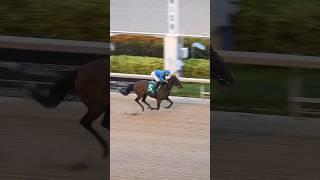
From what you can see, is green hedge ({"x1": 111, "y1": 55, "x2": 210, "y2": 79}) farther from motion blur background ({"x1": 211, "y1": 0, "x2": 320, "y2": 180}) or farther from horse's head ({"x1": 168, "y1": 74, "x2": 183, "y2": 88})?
motion blur background ({"x1": 211, "y1": 0, "x2": 320, "y2": 180})

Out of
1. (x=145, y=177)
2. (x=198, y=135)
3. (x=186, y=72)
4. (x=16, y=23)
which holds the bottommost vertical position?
(x=145, y=177)

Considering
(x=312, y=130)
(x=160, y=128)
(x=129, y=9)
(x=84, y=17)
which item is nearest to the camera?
(x=129, y=9)

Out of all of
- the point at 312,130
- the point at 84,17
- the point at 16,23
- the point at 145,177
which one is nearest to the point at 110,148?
the point at 145,177

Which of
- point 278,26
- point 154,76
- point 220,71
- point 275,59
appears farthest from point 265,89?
point 154,76

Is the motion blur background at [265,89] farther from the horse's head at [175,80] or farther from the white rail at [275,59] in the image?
the horse's head at [175,80]

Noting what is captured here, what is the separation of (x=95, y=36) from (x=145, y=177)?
980 millimetres

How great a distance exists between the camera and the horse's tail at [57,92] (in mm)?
4215

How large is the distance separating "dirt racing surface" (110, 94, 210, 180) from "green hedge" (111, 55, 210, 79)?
0.17 m

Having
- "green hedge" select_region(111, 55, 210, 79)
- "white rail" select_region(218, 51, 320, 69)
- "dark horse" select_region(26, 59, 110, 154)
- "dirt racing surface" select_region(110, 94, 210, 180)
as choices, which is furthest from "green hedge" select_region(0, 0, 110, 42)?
"white rail" select_region(218, 51, 320, 69)

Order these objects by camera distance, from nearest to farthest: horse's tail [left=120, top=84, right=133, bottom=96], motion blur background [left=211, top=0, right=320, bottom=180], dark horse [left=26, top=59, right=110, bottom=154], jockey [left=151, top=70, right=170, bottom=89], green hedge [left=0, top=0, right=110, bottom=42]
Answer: jockey [left=151, top=70, right=170, bottom=89] < horse's tail [left=120, top=84, right=133, bottom=96] < dark horse [left=26, top=59, right=110, bottom=154] < green hedge [left=0, top=0, right=110, bottom=42] < motion blur background [left=211, top=0, right=320, bottom=180]

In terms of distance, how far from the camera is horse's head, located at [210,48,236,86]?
150 inches

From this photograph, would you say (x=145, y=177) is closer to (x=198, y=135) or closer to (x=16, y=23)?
(x=198, y=135)

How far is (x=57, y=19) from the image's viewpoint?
430 cm

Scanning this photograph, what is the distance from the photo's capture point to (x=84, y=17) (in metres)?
4.20
